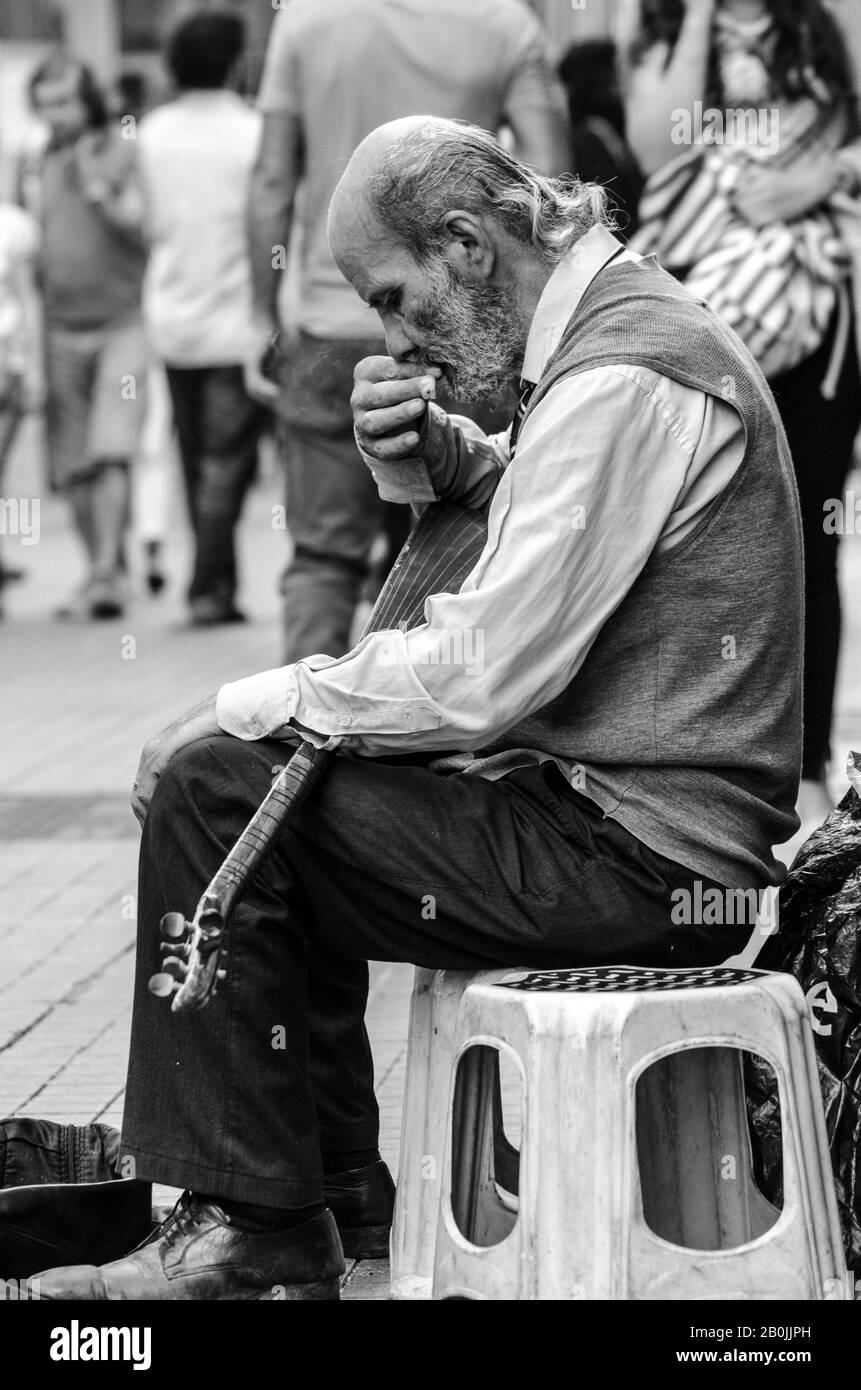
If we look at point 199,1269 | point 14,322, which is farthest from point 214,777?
point 14,322

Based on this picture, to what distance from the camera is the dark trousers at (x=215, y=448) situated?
9.30m

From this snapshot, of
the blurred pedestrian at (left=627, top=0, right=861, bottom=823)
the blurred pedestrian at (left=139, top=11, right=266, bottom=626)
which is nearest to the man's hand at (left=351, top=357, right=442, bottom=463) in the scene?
the blurred pedestrian at (left=627, top=0, right=861, bottom=823)

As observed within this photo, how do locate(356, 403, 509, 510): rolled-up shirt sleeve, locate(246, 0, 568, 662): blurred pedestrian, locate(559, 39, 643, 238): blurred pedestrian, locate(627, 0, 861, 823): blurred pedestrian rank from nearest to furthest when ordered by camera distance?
locate(356, 403, 509, 510): rolled-up shirt sleeve < locate(627, 0, 861, 823): blurred pedestrian < locate(246, 0, 568, 662): blurred pedestrian < locate(559, 39, 643, 238): blurred pedestrian

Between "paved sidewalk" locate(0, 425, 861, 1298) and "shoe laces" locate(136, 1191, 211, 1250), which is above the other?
"shoe laces" locate(136, 1191, 211, 1250)

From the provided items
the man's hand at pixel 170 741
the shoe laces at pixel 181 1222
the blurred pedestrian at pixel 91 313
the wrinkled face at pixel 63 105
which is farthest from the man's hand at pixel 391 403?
the wrinkled face at pixel 63 105

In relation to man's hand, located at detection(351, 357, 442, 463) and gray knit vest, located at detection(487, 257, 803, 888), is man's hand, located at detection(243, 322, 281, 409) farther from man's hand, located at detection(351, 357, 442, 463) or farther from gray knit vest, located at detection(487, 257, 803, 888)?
gray knit vest, located at detection(487, 257, 803, 888)

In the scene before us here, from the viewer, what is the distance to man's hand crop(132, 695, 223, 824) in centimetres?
293

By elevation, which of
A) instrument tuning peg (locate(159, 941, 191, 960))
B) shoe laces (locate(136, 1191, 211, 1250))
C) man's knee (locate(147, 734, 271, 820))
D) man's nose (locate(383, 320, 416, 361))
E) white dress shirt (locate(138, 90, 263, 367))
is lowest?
white dress shirt (locate(138, 90, 263, 367))

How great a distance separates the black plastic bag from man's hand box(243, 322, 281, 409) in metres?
3.21

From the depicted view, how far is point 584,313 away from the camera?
2939mm

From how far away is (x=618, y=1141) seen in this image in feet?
8.66

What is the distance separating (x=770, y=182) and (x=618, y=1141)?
308 centimetres
